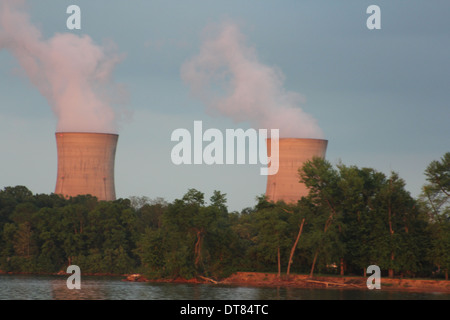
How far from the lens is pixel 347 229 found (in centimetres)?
4672

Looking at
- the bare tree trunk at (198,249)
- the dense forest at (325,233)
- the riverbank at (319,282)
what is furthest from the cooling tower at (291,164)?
the bare tree trunk at (198,249)

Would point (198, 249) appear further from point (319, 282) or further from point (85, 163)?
point (85, 163)

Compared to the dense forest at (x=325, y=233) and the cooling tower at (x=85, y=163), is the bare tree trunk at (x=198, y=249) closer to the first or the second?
the dense forest at (x=325, y=233)

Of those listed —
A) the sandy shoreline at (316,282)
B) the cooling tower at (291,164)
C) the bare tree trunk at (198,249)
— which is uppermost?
the cooling tower at (291,164)

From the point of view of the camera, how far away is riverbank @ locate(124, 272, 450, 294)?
43.9 meters

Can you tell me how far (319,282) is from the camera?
45250 mm

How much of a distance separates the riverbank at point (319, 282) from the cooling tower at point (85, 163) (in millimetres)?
10704

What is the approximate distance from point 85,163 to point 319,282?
19755mm

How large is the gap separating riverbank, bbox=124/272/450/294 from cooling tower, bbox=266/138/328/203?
8100mm

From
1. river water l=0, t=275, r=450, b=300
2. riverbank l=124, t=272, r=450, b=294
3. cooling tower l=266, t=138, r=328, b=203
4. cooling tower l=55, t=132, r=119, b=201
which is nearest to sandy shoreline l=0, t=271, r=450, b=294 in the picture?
riverbank l=124, t=272, r=450, b=294

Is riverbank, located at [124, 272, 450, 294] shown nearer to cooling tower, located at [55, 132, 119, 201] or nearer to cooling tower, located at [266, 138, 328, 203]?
cooling tower, located at [266, 138, 328, 203]

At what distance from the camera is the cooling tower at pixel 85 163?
189ft
